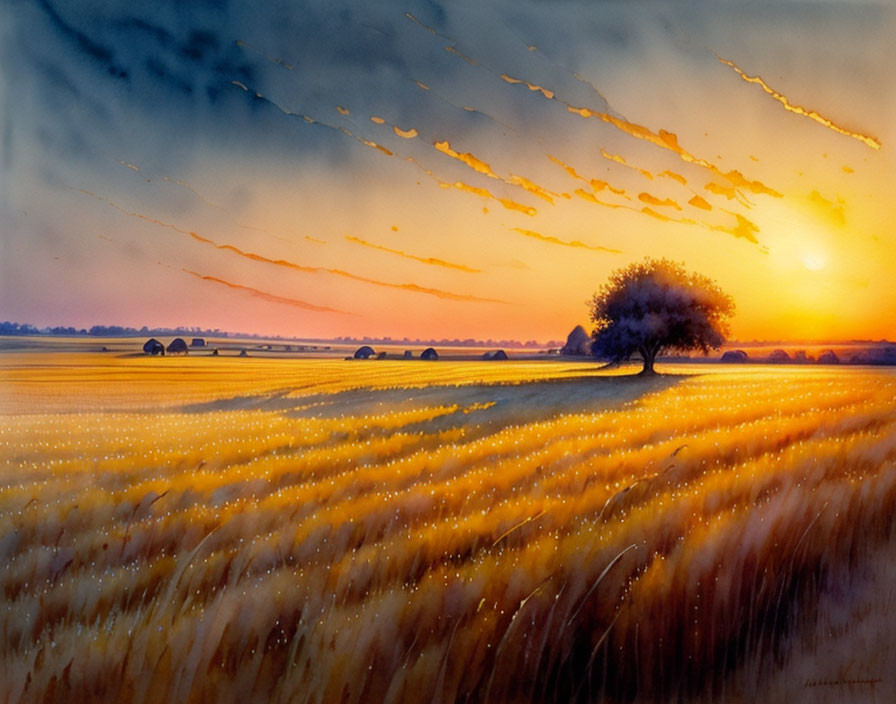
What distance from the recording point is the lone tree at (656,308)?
5.85 feet

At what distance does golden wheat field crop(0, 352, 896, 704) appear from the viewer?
4.07 feet

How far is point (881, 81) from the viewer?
1.86m

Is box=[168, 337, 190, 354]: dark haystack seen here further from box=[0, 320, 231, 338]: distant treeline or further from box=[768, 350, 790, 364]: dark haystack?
box=[768, 350, 790, 364]: dark haystack

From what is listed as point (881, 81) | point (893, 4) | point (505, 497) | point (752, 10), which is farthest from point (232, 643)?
point (893, 4)

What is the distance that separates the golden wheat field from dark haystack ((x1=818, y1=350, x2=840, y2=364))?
0.05m

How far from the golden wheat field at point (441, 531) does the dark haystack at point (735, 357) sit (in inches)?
2.0

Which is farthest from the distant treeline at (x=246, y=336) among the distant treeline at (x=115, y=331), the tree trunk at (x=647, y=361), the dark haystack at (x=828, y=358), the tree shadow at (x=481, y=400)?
the dark haystack at (x=828, y=358)

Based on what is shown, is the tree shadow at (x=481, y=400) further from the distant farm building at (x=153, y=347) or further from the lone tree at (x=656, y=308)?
the distant farm building at (x=153, y=347)

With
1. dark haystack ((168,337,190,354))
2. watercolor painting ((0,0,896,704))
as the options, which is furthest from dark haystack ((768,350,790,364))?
dark haystack ((168,337,190,354))

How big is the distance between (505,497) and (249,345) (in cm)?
108

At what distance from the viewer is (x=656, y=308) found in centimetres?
182

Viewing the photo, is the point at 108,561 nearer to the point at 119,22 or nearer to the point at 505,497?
the point at 505,497
